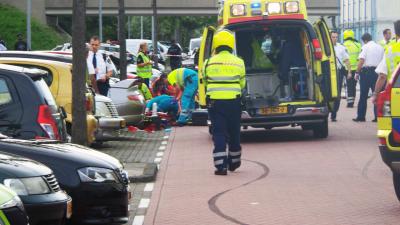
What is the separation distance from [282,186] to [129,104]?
8905 millimetres

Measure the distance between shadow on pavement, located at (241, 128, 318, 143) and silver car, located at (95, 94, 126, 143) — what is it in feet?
8.38

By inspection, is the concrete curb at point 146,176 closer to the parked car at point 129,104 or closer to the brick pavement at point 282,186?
the brick pavement at point 282,186

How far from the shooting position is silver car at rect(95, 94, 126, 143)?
Result: 1898 centimetres

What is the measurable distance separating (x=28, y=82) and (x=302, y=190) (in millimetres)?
3701

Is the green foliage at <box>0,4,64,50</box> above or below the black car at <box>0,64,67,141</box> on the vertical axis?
above

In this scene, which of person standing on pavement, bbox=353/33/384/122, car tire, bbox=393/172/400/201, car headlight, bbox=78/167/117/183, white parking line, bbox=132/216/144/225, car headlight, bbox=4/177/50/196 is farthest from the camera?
person standing on pavement, bbox=353/33/384/122

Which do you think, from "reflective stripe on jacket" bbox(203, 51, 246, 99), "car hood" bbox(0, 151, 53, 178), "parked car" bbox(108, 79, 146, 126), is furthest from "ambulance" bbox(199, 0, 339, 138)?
"car hood" bbox(0, 151, 53, 178)

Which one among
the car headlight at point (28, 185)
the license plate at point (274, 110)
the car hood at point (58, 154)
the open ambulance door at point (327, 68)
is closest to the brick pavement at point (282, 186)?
the license plate at point (274, 110)

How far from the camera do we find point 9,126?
38.7 feet

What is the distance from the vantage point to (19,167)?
29.1 ft

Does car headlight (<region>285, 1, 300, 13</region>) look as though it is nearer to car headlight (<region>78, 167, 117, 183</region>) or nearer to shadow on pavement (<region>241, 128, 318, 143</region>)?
shadow on pavement (<region>241, 128, 318, 143</region>)

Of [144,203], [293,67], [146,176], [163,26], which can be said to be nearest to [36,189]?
[144,203]

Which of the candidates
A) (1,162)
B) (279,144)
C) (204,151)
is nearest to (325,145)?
(279,144)

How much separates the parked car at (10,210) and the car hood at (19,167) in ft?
3.89
